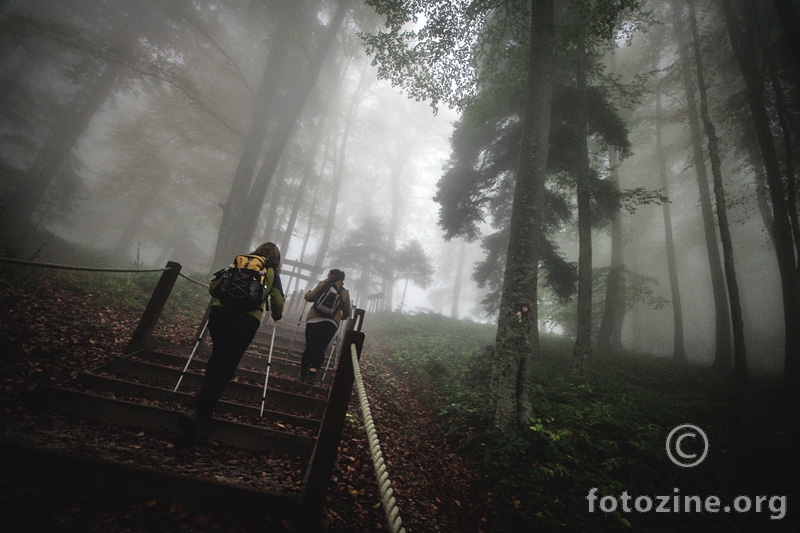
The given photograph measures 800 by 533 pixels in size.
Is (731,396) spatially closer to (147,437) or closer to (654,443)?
(654,443)

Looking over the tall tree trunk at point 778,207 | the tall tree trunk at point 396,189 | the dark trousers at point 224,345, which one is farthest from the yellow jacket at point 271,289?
the tall tree trunk at point 396,189

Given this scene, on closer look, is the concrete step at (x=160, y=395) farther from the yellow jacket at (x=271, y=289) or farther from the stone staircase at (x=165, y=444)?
the yellow jacket at (x=271, y=289)

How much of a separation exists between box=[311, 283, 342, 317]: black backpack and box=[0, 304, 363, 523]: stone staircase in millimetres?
1578

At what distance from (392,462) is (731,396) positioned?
372 inches

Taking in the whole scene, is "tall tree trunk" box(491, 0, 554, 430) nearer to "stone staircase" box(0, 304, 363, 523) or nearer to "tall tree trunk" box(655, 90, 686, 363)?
"stone staircase" box(0, 304, 363, 523)

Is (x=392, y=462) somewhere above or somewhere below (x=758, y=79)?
below

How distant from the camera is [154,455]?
9.08 ft

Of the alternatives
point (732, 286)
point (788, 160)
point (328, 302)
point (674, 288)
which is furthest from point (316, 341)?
point (674, 288)

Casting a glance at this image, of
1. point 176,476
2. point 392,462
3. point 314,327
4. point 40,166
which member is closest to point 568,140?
point 314,327

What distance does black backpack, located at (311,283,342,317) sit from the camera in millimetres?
5562

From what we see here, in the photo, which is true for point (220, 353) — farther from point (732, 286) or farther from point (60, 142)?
point (60, 142)

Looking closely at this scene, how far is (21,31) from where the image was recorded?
12.0 m

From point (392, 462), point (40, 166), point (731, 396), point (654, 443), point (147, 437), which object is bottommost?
point (392, 462)

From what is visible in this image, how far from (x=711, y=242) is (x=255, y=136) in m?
20.2
